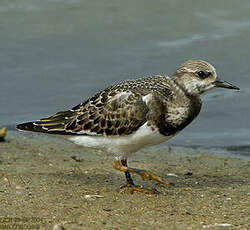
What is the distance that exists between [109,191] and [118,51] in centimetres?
498

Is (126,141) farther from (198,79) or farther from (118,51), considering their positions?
(118,51)

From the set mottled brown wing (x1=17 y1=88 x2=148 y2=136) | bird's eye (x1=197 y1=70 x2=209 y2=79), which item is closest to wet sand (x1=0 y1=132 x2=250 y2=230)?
mottled brown wing (x1=17 y1=88 x2=148 y2=136)

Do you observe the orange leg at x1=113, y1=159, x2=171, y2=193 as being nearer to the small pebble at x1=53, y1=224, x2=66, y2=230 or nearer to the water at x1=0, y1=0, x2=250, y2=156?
the small pebble at x1=53, y1=224, x2=66, y2=230

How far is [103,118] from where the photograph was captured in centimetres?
555

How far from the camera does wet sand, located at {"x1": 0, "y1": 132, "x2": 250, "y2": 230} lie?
4.58 meters

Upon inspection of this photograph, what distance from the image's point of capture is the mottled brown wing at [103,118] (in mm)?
5340

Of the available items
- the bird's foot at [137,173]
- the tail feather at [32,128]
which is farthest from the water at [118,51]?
the tail feather at [32,128]

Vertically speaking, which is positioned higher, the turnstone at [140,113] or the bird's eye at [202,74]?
the bird's eye at [202,74]

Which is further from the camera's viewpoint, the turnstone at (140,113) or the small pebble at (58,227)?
the turnstone at (140,113)

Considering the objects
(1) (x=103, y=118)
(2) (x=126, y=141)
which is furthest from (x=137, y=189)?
(1) (x=103, y=118)

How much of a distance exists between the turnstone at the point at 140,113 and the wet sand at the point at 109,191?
1.32 feet

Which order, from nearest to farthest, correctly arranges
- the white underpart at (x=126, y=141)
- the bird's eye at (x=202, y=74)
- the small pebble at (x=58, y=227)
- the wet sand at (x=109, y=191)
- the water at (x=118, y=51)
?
the small pebble at (x=58, y=227) → the wet sand at (x=109, y=191) → the white underpart at (x=126, y=141) → the bird's eye at (x=202, y=74) → the water at (x=118, y=51)

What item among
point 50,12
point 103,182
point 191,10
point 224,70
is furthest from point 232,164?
point 50,12

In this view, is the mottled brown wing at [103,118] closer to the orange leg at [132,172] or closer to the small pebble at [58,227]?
the orange leg at [132,172]
